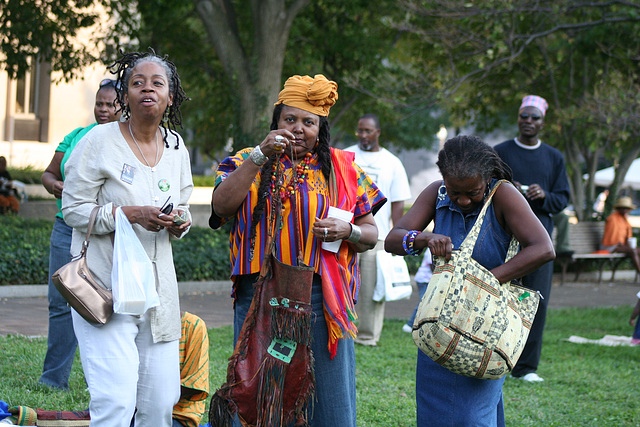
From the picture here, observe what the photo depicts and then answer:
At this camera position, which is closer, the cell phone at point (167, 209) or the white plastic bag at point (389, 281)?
the cell phone at point (167, 209)

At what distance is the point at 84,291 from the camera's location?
3.45 m

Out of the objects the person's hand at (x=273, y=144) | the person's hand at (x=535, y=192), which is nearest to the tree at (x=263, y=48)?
the person's hand at (x=535, y=192)

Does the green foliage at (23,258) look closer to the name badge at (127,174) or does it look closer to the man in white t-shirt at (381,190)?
the man in white t-shirt at (381,190)

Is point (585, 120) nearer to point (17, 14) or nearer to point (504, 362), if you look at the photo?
point (17, 14)

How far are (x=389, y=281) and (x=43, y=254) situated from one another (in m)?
5.49

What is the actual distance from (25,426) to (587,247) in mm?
14587

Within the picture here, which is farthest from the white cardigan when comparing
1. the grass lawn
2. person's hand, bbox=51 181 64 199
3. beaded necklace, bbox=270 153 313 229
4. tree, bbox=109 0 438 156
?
tree, bbox=109 0 438 156

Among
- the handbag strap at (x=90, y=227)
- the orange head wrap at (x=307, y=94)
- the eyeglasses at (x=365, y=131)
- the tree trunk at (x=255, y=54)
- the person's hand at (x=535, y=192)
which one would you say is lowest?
the handbag strap at (x=90, y=227)

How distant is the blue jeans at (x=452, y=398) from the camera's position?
3564mm

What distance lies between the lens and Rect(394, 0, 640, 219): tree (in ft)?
43.5

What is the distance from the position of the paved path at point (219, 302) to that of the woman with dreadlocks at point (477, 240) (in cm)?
522

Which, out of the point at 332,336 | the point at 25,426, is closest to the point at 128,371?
the point at 332,336

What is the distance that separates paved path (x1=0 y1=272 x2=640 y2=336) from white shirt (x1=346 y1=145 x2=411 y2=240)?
269 centimetres

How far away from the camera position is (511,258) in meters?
3.56
